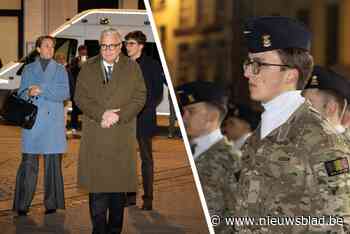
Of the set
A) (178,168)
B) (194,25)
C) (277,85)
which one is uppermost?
(194,25)

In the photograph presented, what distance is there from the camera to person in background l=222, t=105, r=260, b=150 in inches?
106

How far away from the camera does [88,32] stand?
55.6 ft

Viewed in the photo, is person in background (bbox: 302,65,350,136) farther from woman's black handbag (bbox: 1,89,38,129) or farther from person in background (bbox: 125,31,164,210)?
person in background (bbox: 125,31,164,210)

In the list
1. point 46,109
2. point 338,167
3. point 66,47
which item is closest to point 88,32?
point 66,47

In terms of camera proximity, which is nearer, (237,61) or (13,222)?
(237,61)

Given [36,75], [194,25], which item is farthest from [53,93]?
[194,25]

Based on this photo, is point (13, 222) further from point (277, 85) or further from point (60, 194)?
point (277, 85)

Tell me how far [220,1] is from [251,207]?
66 centimetres

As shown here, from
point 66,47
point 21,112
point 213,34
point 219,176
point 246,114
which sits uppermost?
point 213,34

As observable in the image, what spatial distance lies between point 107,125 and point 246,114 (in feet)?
12.1

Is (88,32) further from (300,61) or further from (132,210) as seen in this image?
(300,61)

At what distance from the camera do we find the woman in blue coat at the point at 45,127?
7566 mm

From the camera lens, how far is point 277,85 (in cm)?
273

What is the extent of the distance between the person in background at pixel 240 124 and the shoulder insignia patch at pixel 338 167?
0.27m
